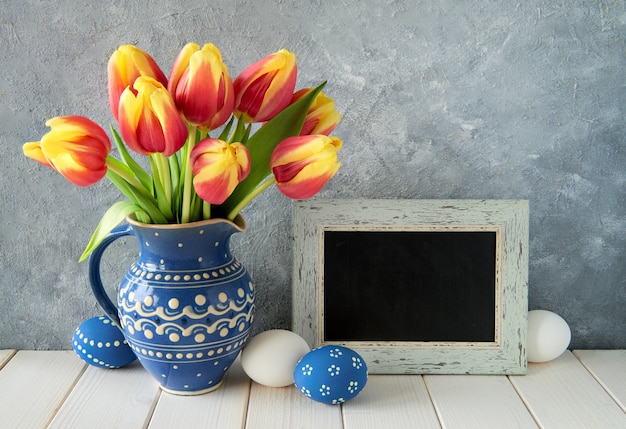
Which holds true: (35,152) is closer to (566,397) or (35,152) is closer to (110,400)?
(110,400)

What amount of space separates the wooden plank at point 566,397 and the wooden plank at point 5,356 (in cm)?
76

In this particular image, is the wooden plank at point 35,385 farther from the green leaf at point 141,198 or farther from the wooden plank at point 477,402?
the wooden plank at point 477,402

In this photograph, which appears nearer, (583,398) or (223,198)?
(223,198)

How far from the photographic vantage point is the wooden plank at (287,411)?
0.95 meters

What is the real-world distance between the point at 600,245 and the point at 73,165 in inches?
32.0

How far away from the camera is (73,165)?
2.80ft

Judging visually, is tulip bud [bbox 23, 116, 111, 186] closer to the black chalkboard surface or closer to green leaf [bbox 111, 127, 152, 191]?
green leaf [bbox 111, 127, 152, 191]

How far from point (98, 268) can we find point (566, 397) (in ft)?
2.20

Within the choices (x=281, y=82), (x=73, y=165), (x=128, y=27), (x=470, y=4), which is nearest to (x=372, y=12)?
(x=470, y=4)

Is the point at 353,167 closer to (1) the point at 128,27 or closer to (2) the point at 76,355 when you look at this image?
(1) the point at 128,27

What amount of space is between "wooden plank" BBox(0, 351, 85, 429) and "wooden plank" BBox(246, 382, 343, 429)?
26 centimetres

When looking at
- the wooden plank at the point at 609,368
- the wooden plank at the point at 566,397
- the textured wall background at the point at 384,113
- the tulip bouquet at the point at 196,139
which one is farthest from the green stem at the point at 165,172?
the wooden plank at the point at 609,368

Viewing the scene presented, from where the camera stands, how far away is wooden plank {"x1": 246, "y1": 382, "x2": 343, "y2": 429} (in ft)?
3.10

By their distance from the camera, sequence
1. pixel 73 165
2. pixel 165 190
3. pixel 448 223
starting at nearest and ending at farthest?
pixel 73 165 → pixel 165 190 → pixel 448 223
